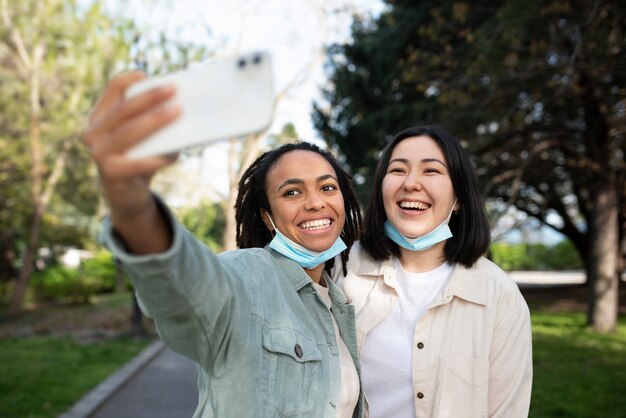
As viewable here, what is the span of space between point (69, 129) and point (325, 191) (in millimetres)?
14517

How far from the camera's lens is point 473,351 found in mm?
2035

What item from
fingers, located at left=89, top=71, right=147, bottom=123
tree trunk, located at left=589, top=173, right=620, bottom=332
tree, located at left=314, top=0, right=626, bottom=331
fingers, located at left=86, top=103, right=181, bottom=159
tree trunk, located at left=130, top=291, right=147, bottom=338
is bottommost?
tree trunk, located at left=130, top=291, right=147, bottom=338

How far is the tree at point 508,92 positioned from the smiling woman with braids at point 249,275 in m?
6.26

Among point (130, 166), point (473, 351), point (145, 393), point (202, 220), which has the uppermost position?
point (130, 166)

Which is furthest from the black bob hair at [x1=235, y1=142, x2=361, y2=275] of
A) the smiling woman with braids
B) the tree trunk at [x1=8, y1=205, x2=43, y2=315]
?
the tree trunk at [x1=8, y1=205, x2=43, y2=315]

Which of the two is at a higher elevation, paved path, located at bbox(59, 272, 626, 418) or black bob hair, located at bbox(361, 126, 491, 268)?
black bob hair, located at bbox(361, 126, 491, 268)

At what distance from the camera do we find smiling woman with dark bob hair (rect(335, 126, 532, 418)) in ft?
6.64

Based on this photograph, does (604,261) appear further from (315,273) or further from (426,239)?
(315,273)

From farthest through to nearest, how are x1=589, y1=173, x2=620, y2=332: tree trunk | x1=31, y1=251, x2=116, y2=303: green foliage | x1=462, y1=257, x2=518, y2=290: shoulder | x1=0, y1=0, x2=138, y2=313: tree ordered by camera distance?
1. x1=31, y1=251, x2=116, y2=303: green foliage
2. x1=0, y1=0, x2=138, y2=313: tree
3. x1=589, y1=173, x2=620, y2=332: tree trunk
4. x1=462, y1=257, x2=518, y2=290: shoulder

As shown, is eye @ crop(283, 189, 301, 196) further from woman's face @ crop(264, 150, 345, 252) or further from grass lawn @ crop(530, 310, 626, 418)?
grass lawn @ crop(530, 310, 626, 418)

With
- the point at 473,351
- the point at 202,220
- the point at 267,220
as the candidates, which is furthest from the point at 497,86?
the point at 202,220

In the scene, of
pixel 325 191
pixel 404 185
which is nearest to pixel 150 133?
pixel 325 191

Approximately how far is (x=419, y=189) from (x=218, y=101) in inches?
57.8

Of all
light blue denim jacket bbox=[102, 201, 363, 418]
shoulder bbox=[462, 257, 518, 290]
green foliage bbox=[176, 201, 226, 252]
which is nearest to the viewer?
light blue denim jacket bbox=[102, 201, 363, 418]
